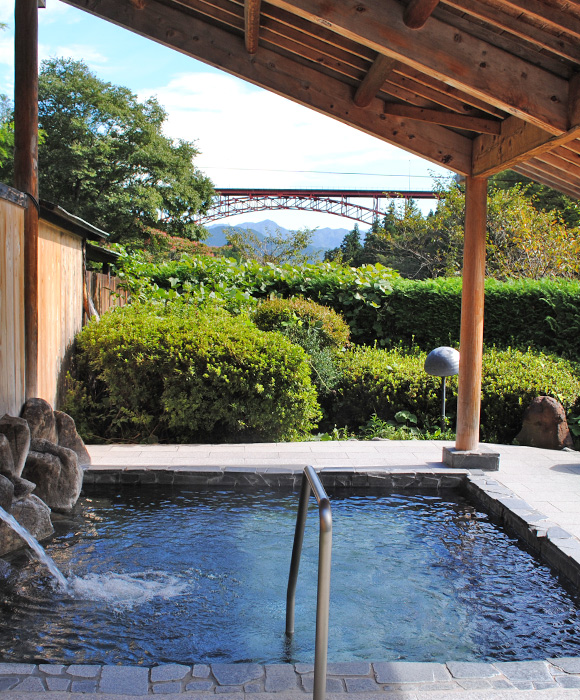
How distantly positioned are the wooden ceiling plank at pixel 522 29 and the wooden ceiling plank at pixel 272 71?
6.14 feet

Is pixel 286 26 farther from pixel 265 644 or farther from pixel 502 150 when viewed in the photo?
pixel 265 644

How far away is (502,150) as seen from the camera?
194 inches

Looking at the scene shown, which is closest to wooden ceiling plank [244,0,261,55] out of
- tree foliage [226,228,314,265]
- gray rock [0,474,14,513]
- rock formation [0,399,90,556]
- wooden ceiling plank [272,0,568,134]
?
wooden ceiling plank [272,0,568,134]

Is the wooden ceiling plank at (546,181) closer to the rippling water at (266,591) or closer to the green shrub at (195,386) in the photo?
the rippling water at (266,591)

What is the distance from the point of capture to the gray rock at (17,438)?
469 cm

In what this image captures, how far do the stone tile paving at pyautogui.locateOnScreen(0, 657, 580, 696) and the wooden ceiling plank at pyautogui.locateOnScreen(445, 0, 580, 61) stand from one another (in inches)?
128

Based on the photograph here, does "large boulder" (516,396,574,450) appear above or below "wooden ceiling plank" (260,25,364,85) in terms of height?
below

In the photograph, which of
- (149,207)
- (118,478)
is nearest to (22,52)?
(118,478)

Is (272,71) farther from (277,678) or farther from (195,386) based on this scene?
(277,678)

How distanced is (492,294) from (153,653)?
9058mm

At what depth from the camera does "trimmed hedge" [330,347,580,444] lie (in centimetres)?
784

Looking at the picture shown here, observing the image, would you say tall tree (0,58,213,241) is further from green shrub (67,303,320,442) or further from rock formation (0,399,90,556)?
rock formation (0,399,90,556)

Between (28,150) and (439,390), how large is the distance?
5653 mm

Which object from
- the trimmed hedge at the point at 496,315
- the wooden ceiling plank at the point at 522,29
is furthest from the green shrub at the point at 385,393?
the wooden ceiling plank at the point at 522,29
